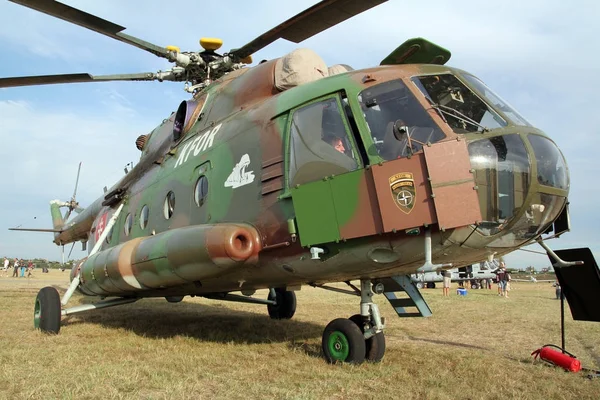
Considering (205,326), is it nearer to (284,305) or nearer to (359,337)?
(284,305)

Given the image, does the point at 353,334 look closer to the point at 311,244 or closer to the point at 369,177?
the point at 311,244

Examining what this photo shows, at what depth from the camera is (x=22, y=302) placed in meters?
13.5

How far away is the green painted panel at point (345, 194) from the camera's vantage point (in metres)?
4.90

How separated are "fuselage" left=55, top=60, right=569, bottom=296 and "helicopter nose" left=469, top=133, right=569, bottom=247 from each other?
0.5 inches

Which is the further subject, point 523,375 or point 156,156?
point 156,156

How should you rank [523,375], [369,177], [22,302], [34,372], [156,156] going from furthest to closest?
[22,302] < [156,156] < [523,375] < [34,372] < [369,177]

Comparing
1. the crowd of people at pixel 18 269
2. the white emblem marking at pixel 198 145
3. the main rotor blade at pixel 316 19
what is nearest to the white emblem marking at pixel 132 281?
the white emblem marking at pixel 198 145

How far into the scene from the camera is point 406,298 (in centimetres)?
643

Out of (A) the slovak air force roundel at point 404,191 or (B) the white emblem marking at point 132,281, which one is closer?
(A) the slovak air force roundel at point 404,191

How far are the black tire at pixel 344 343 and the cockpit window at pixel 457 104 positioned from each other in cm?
256

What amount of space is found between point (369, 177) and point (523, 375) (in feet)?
9.76

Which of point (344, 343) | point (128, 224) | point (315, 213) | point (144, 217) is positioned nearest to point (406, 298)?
point (344, 343)

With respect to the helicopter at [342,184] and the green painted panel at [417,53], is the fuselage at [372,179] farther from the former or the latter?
the green painted panel at [417,53]

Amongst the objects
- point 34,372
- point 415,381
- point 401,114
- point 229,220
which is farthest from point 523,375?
point 34,372
